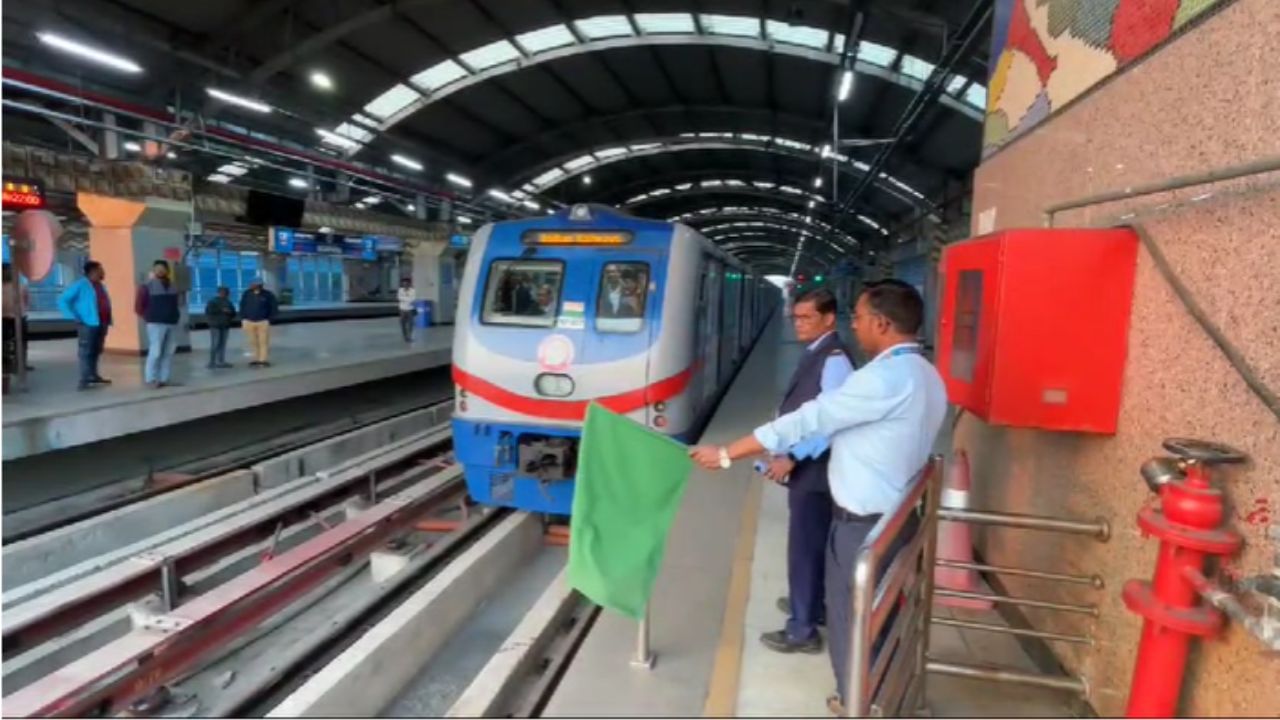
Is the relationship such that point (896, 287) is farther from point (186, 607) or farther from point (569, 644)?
point (186, 607)

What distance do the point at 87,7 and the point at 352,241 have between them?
9.80m

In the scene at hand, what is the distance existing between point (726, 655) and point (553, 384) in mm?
3097

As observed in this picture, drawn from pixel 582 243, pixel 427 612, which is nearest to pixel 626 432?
pixel 427 612

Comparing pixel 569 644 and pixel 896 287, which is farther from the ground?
pixel 896 287

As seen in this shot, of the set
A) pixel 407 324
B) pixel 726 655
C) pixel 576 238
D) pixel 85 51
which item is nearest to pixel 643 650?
pixel 726 655

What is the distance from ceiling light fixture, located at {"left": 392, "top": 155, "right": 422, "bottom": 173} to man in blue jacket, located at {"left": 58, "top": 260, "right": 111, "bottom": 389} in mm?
13691

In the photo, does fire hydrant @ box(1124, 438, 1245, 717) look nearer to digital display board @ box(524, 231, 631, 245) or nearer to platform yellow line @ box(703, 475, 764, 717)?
platform yellow line @ box(703, 475, 764, 717)

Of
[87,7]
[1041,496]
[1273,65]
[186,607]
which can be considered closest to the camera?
[1273,65]

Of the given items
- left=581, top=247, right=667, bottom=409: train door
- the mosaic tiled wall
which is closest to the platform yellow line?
left=581, top=247, right=667, bottom=409: train door

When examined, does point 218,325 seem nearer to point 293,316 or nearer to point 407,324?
point 407,324

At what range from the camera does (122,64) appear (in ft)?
40.4

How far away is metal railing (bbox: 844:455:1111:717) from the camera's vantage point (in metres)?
1.83

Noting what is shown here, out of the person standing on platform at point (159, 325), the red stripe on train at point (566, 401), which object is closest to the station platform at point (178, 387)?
the person standing on platform at point (159, 325)

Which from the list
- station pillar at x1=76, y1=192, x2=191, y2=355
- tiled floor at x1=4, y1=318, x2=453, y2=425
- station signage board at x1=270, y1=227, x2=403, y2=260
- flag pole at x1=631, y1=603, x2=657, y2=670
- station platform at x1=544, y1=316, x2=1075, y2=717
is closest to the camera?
station platform at x1=544, y1=316, x2=1075, y2=717
